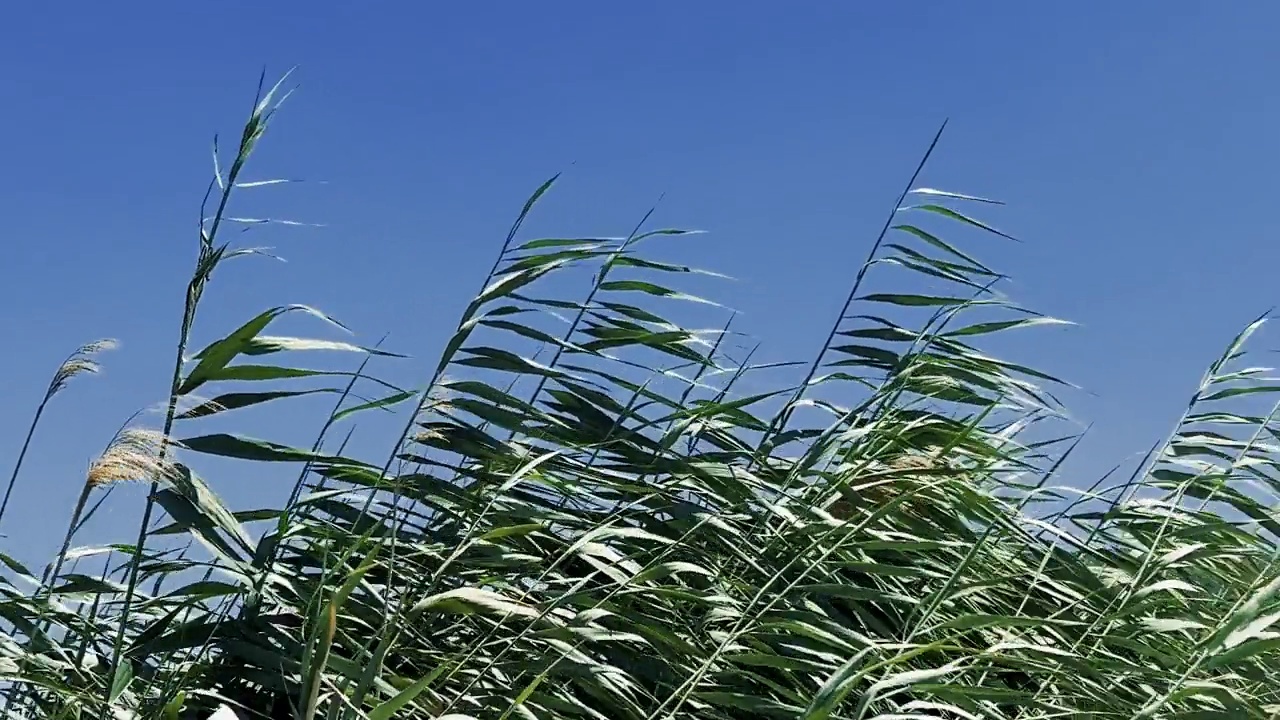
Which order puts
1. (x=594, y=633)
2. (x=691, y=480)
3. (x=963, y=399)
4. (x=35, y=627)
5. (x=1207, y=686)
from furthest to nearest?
(x=963, y=399) → (x=691, y=480) → (x=35, y=627) → (x=594, y=633) → (x=1207, y=686)

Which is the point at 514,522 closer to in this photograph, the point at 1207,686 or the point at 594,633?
the point at 594,633

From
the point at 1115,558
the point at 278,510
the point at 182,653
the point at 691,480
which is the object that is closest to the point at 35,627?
the point at 182,653

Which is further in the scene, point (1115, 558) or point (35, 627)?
point (1115, 558)

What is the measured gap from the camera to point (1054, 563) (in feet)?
10.5

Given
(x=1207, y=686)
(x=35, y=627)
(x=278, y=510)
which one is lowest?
(x=1207, y=686)

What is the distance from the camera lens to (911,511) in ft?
9.82

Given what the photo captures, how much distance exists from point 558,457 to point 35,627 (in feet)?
3.78

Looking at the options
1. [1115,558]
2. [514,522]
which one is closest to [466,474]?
[514,522]

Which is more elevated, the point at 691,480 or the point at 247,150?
the point at 247,150

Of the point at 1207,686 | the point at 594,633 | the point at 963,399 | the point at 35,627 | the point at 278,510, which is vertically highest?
the point at 963,399

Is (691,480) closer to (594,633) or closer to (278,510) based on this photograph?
(594,633)

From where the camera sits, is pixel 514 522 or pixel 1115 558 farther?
pixel 1115 558

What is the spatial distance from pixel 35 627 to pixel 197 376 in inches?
28.4

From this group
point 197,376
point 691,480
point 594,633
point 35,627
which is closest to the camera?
point 594,633
